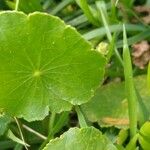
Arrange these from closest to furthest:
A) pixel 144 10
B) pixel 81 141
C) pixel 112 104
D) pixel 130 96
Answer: pixel 81 141
pixel 130 96
pixel 112 104
pixel 144 10

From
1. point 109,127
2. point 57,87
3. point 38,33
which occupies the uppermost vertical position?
point 38,33

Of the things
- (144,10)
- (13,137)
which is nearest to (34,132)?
(13,137)

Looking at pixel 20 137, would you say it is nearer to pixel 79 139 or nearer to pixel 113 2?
pixel 79 139

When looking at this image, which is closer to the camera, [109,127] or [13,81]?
[13,81]

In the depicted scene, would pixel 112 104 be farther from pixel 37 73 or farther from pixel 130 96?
pixel 37 73

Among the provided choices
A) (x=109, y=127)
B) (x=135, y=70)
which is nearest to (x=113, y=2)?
(x=135, y=70)

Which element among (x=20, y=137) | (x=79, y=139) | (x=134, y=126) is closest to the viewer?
(x=79, y=139)

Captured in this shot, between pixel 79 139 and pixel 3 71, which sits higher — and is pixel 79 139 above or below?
below

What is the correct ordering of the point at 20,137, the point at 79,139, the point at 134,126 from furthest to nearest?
1. the point at 20,137
2. the point at 134,126
3. the point at 79,139
